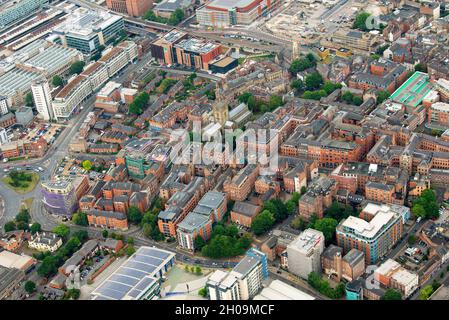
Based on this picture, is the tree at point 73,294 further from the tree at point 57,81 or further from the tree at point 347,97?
the tree at point 57,81

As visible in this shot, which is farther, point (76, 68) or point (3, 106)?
point (76, 68)

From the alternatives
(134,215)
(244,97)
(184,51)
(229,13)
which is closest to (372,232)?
(134,215)

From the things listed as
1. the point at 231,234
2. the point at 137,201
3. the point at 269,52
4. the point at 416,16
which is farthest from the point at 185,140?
the point at 416,16

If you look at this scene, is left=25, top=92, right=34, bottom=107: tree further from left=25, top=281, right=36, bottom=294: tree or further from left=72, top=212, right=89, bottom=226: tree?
left=25, top=281, right=36, bottom=294: tree

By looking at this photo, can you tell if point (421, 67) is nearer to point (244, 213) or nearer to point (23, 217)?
point (244, 213)

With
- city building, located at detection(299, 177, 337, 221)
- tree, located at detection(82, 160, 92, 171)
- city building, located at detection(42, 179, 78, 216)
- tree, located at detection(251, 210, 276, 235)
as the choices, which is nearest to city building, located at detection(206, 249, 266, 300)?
tree, located at detection(251, 210, 276, 235)

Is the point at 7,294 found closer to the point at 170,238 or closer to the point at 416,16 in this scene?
the point at 170,238
